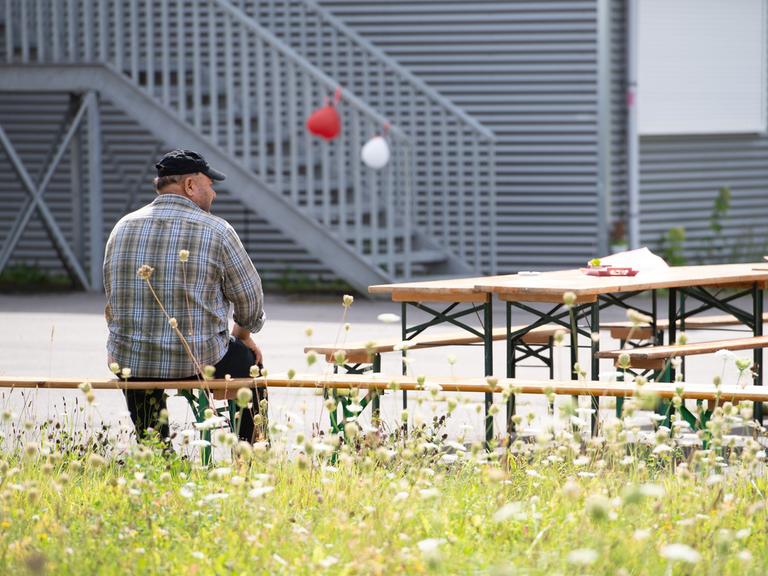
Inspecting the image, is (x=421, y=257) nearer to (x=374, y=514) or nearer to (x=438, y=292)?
(x=438, y=292)

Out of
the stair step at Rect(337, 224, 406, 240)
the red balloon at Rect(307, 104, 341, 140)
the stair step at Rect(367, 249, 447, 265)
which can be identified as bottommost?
the stair step at Rect(367, 249, 447, 265)

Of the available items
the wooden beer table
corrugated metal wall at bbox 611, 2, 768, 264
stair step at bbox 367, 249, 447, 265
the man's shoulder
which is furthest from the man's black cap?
corrugated metal wall at bbox 611, 2, 768, 264

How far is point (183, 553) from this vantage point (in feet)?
15.1

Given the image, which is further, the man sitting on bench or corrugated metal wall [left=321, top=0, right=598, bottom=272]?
corrugated metal wall [left=321, top=0, right=598, bottom=272]

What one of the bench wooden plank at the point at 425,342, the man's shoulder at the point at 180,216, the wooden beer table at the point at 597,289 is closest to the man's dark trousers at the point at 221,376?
the man's shoulder at the point at 180,216

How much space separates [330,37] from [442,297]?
10.0 metres

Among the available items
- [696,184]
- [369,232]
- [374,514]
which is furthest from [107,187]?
[374,514]

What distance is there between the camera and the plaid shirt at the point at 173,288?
6652 millimetres

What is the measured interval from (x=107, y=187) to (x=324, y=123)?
183 inches

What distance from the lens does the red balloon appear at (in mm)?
15000

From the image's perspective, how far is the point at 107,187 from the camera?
18750mm

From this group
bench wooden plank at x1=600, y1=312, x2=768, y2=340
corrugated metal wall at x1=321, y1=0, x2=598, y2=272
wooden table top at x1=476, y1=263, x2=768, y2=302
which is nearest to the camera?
wooden table top at x1=476, y1=263, x2=768, y2=302

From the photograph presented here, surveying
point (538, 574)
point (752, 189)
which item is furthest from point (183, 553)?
point (752, 189)

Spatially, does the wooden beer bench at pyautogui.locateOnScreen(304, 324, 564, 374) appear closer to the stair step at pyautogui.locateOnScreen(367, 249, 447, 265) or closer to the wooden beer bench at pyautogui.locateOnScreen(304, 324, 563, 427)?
Answer: the wooden beer bench at pyautogui.locateOnScreen(304, 324, 563, 427)
